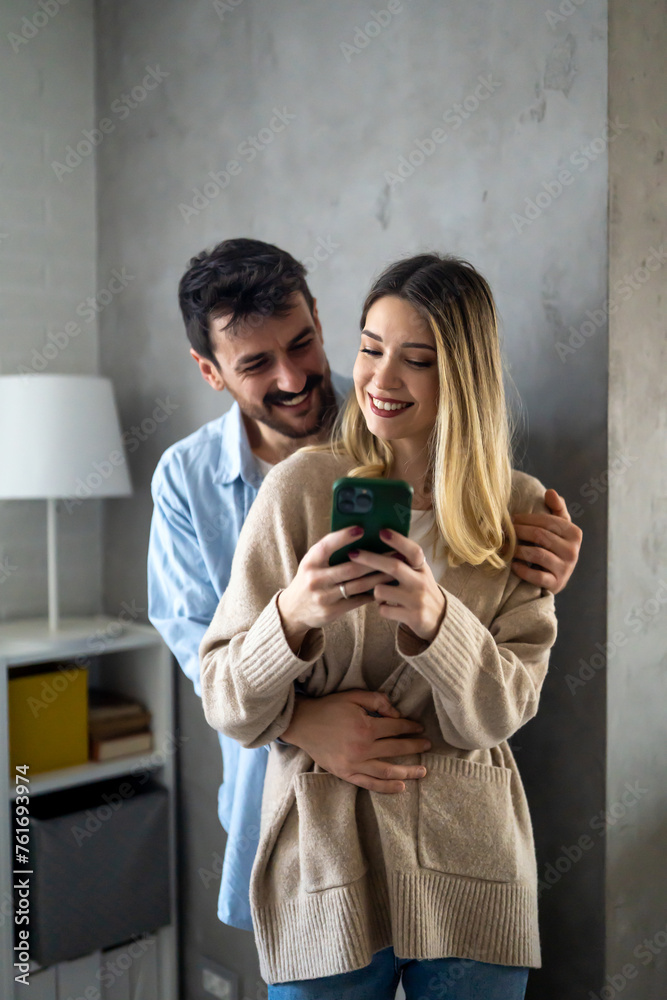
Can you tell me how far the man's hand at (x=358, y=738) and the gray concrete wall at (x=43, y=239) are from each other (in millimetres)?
1501

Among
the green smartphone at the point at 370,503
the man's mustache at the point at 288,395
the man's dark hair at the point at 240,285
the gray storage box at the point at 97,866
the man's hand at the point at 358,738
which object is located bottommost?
the gray storage box at the point at 97,866

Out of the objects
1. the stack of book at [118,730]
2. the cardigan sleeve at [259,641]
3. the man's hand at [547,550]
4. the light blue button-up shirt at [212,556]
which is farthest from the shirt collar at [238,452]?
the stack of book at [118,730]

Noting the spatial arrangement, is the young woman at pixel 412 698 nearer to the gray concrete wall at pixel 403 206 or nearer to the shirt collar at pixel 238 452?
the gray concrete wall at pixel 403 206

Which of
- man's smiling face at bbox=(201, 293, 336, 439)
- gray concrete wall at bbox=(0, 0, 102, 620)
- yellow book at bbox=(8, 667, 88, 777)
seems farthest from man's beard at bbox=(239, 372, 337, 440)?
gray concrete wall at bbox=(0, 0, 102, 620)

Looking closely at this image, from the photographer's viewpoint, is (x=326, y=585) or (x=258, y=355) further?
(x=258, y=355)

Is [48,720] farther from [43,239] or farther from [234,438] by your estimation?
[43,239]

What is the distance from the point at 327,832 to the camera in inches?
44.2

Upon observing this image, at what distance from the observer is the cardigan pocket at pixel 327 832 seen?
1.10 metres

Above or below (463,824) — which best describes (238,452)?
above

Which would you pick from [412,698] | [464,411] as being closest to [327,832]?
[412,698]

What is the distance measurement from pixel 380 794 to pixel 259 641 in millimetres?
277

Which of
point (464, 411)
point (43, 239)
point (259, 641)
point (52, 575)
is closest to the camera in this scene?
point (259, 641)

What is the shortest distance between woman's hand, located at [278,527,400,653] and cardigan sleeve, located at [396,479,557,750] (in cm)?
10

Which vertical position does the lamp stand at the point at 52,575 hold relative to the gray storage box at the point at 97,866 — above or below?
above
